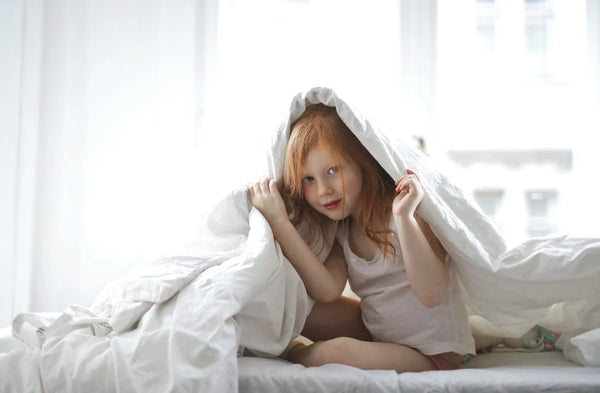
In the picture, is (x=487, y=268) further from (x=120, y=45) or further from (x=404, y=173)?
(x=120, y=45)

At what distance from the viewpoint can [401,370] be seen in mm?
1073

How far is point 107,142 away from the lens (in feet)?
7.42

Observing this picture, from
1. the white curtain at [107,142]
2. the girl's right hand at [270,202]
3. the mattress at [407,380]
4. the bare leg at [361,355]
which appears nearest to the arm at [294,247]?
the girl's right hand at [270,202]

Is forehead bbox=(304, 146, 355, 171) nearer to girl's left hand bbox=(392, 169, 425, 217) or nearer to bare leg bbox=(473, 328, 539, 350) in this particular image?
girl's left hand bbox=(392, 169, 425, 217)

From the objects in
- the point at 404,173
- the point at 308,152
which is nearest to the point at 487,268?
the point at 404,173

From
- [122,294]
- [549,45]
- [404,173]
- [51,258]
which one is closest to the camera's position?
[122,294]

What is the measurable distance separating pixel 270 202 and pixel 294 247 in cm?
10

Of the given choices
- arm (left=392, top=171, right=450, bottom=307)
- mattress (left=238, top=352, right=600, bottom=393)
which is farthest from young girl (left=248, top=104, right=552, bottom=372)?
mattress (left=238, top=352, right=600, bottom=393)

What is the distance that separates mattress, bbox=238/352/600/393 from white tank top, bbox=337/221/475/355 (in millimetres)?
204

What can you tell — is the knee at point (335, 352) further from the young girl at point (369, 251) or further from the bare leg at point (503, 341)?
the bare leg at point (503, 341)

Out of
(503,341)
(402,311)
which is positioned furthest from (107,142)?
(503,341)

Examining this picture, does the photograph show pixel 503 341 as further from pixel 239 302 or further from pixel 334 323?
pixel 239 302

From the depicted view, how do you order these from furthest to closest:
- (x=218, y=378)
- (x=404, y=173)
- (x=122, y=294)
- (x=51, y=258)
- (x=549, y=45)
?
1. (x=549, y=45)
2. (x=51, y=258)
3. (x=404, y=173)
4. (x=122, y=294)
5. (x=218, y=378)

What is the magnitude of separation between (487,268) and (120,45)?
175cm
